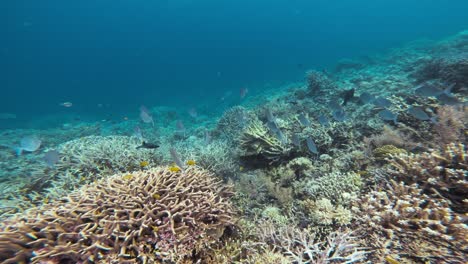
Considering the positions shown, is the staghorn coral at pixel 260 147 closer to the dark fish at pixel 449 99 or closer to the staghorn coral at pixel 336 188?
the staghorn coral at pixel 336 188

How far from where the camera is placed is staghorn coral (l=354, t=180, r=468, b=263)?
2256 mm

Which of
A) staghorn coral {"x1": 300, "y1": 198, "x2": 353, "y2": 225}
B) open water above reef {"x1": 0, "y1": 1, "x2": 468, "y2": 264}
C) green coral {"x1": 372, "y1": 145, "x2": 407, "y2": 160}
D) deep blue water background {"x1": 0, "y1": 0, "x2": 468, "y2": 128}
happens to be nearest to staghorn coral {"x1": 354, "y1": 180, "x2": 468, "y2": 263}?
open water above reef {"x1": 0, "y1": 1, "x2": 468, "y2": 264}

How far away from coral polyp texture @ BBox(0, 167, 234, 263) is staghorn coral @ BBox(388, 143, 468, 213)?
2.79 metres

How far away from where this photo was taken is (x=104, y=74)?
121m

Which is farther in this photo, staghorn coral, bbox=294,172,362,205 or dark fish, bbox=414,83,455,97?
dark fish, bbox=414,83,455,97

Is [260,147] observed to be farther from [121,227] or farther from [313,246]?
[121,227]

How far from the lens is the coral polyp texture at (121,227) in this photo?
2514mm

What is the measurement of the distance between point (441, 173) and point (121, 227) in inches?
173

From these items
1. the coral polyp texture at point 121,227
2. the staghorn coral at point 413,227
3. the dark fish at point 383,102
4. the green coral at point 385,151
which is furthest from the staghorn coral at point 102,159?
the dark fish at point 383,102

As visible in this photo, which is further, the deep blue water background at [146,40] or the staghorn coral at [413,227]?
the deep blue water background at [146,40]

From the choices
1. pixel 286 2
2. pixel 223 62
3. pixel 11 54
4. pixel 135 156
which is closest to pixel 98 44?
pixel 11 54

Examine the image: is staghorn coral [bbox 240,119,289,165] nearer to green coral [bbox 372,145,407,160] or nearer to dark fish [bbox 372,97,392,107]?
green coral [bbox 372,145,407,160]

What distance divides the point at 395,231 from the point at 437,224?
0.41 meters

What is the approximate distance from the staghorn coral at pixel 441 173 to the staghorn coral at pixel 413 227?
184mm
